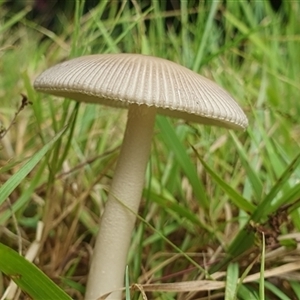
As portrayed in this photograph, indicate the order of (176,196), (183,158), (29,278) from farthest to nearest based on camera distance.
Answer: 1. (176,196)
2. (183,158)
3. (29,278)

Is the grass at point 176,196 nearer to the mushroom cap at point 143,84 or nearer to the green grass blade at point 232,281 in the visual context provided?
the green grass blade at point 232,281

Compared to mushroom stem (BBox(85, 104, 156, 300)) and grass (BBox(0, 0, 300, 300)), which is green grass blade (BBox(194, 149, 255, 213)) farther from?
mushroom stem (BBox(85, 104, 156, 300))

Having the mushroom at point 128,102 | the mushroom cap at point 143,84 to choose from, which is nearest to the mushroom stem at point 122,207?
the mushroom at point 128,102

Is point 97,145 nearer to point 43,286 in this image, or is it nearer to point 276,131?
point 276,131

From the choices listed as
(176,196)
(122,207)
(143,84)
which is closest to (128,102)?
(143,84)

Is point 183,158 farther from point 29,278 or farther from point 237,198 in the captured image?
point 29,278
